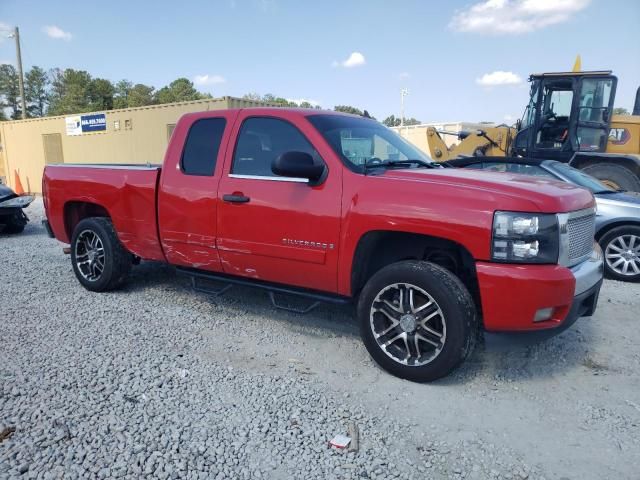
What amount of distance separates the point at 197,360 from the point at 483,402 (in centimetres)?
214

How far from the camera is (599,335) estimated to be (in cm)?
437

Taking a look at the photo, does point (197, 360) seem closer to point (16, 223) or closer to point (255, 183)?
point (255, 183)

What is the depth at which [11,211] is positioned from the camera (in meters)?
9.35

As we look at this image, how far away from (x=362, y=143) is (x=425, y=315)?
158 centimetres

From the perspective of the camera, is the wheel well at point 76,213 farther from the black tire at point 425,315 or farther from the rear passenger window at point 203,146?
the black tire at point 425,315

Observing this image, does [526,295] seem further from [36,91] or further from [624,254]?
[36,91]

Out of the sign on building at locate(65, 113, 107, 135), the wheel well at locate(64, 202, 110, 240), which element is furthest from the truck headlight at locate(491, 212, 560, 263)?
the sign on building at locate(65, 113, 107, 135)

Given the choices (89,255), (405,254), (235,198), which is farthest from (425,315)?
(89,255)

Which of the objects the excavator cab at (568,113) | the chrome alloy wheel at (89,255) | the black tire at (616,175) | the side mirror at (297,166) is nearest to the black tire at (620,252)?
the black tire at (616,175)

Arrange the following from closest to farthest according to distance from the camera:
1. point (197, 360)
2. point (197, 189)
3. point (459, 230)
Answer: point (459, 230)
point (197, 360)
point (197, 189)

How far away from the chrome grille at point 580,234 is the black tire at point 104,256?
437 centimetres

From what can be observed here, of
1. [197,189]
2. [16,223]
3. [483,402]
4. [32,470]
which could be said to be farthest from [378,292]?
[16,223]

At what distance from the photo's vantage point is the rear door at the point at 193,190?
4.20 meters

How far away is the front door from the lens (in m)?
3.60
